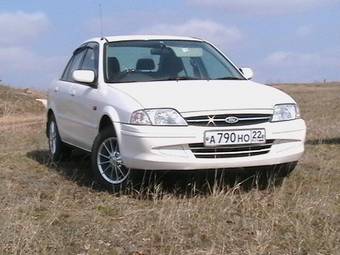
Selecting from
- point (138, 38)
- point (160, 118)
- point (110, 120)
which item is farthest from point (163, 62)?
point (160, 118)

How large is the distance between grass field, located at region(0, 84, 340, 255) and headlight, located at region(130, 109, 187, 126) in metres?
0.58

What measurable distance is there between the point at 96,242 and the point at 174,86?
2.19 metres

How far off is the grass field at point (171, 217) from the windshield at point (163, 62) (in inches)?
44.5

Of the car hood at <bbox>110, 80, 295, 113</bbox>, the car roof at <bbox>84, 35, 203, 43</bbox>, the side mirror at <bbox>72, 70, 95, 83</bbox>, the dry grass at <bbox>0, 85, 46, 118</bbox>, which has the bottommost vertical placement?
the dry grass at <bbox>0, 85, 46, 118</bbox>

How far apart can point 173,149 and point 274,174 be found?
1.35 meters

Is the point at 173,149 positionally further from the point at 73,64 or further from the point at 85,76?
the point at 73,64

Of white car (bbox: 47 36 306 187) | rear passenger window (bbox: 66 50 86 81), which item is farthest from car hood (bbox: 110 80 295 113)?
rear passenger window (bbox: 66 50 86 81)

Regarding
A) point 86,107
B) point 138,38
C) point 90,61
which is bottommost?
point 86,107

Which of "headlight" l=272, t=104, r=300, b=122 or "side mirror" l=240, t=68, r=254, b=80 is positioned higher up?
"side mirror" l=240, t=68, r=254, b=80

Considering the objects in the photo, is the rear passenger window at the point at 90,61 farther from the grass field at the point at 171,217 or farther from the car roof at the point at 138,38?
the grass field at the point at 171,217

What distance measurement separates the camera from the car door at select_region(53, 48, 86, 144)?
25.1ft

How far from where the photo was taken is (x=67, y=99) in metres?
7.68

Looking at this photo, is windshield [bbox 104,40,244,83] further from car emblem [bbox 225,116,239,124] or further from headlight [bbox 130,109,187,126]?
car emblem [bbox 225,116,239,124]

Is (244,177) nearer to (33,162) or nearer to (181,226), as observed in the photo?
(181,226)
